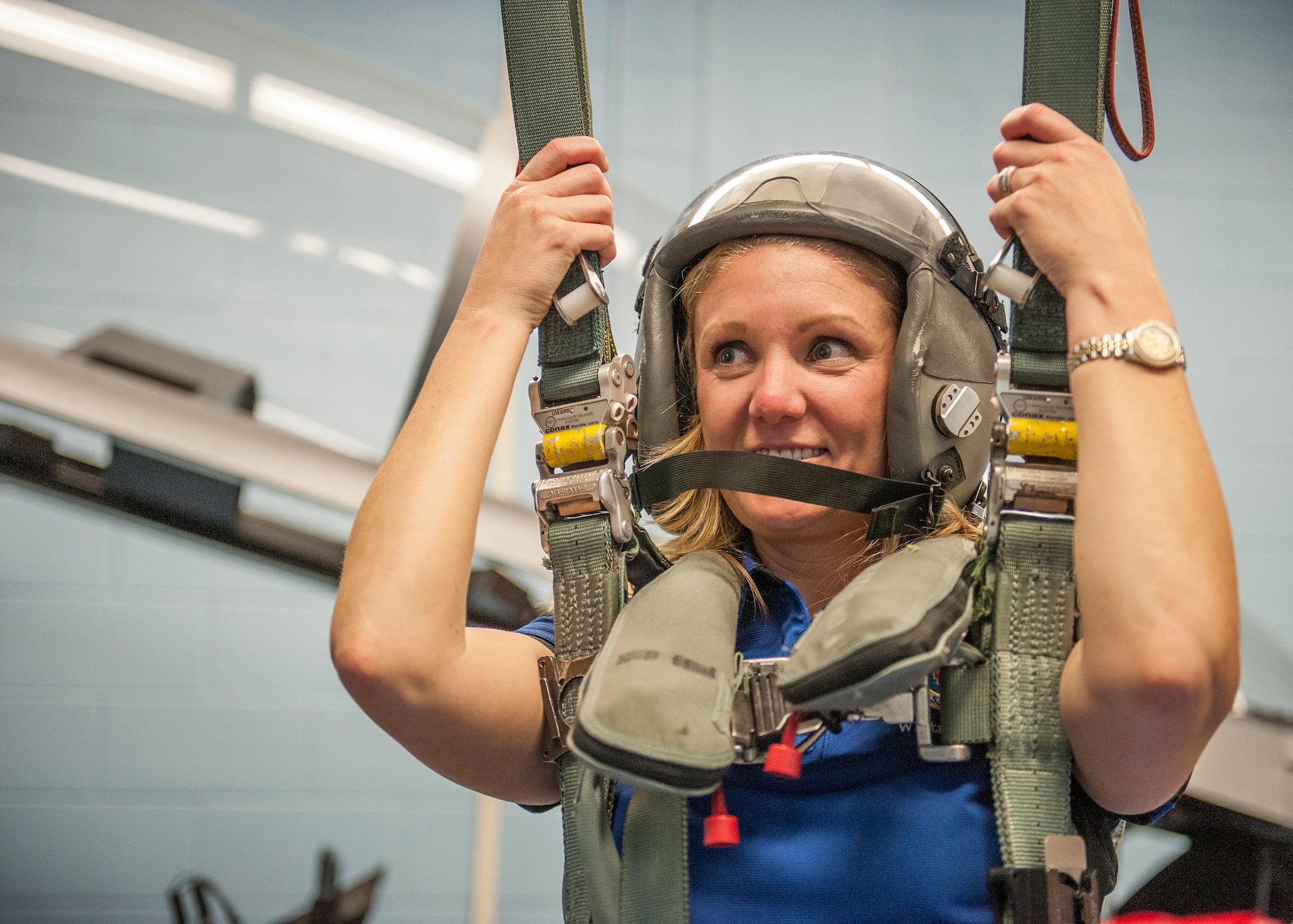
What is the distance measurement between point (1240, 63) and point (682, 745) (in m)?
2.97

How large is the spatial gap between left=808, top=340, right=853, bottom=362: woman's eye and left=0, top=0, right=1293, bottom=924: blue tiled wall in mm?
1239

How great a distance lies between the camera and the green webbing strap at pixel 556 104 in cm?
103

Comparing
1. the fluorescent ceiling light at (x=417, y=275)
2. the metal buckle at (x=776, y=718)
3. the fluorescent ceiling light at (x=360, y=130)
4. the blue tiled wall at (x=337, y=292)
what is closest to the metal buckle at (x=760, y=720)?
the metal buckle at (x=776, y=718)

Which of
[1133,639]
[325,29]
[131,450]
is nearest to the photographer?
[1133,639]

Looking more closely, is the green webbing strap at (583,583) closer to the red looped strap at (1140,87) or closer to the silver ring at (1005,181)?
the silver ring at (1005,181)

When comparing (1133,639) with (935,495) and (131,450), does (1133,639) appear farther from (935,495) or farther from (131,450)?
(131,450)

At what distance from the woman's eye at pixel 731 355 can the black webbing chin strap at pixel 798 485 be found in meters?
0.13

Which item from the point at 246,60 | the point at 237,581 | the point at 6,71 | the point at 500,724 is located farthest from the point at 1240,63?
the point at 6,71

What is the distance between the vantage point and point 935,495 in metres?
1.06

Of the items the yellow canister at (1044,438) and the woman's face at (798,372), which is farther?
the woman's face at (798,372)

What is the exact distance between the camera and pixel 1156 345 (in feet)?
2.59

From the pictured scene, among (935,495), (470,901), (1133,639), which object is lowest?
(470,901)

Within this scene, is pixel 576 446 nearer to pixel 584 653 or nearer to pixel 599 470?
pixel 599 470

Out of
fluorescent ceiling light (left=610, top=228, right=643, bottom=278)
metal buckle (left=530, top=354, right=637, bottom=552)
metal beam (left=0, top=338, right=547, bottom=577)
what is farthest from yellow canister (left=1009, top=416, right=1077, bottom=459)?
fluorescent ceiling light (left=610, top=228, right=643, bottom=278)
